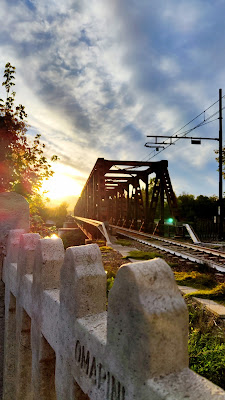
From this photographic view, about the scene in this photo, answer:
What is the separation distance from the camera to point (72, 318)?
6.10ft

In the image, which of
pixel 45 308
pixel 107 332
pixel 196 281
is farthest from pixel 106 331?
pixel 196 281

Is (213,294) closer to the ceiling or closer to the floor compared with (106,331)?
closer to the floor

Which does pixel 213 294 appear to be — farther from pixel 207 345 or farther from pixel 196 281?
pixel 207 345

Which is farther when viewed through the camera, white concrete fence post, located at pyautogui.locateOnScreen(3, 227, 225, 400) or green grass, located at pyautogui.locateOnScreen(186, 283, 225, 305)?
green grass, located at pyautogui.locateOnScreen(186, 283, 225, 305)

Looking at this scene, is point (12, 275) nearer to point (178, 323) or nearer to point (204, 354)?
point (204, 354)

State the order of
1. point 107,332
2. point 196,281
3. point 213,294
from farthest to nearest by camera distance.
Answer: point 196,281 → point 213,294 → point 107,332

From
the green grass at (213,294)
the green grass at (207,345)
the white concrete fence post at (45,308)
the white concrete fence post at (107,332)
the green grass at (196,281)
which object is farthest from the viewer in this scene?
the green grass at (196,281)

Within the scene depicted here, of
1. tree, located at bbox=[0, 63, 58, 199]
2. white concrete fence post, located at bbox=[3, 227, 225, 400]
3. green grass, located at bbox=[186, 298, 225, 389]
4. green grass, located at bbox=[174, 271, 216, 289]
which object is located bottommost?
green grass, located at bbox=[174, 271, 216, 289]

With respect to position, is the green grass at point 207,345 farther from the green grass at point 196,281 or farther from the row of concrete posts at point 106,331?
the green grass at point 196,281

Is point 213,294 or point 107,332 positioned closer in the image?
point 107,332

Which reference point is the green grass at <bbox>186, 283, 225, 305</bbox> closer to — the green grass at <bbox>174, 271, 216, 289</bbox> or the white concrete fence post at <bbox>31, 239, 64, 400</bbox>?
the green grass at <bbox>174, 271, 216, 289</bbox>

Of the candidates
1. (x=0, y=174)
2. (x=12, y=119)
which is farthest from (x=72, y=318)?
(x=12, y=119)

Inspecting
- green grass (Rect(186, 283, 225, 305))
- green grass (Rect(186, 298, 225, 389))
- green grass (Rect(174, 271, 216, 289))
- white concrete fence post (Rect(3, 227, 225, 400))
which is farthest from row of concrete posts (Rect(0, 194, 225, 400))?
green grass (Rect(174, 271, 216, 289))

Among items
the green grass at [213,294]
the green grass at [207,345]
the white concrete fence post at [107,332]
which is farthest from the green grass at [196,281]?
the white concrete fence post at [107,332]
